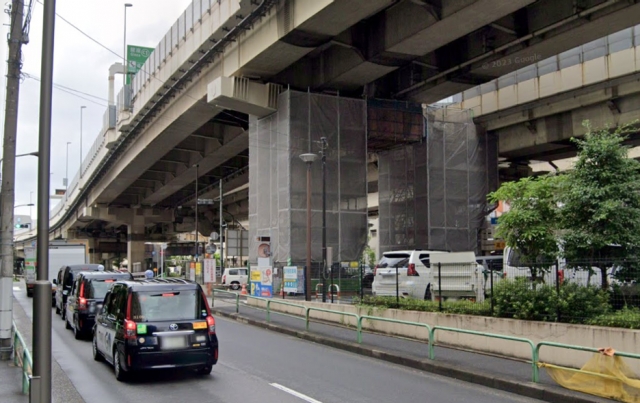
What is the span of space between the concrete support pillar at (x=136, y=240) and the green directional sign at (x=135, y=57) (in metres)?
32.4

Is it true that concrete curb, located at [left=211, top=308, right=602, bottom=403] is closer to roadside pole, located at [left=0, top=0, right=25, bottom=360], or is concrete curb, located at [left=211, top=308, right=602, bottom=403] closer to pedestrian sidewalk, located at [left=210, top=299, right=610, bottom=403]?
pedestrian sidewalk, located at [left=210, top=299, right=610, bottom=403]

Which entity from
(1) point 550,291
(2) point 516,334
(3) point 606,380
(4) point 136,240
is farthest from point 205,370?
(4) point 136,240

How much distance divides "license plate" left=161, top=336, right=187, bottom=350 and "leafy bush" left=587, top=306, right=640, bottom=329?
302 inches

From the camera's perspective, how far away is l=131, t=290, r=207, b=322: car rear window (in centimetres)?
1066

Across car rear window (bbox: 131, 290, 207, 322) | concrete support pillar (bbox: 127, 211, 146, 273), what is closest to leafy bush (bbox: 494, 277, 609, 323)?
car rear window (bbox: 131, 290, 207, 322)

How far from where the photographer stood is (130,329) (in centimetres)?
1036

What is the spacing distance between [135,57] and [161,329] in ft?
105

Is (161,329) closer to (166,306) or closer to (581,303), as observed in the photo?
(166,306)

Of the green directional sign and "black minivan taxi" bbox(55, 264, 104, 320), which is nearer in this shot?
"black minivan taxi" bbox(55, 264, 104, 320)

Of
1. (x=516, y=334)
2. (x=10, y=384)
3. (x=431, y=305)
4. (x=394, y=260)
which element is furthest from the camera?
(x=394, y=260)

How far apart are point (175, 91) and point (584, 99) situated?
64.4 ft

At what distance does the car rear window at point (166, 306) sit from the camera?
35.0 ft

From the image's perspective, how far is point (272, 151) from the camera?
95.5 ft

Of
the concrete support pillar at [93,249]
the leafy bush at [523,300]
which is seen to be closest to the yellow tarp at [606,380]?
the leafy bush at [523,300]
